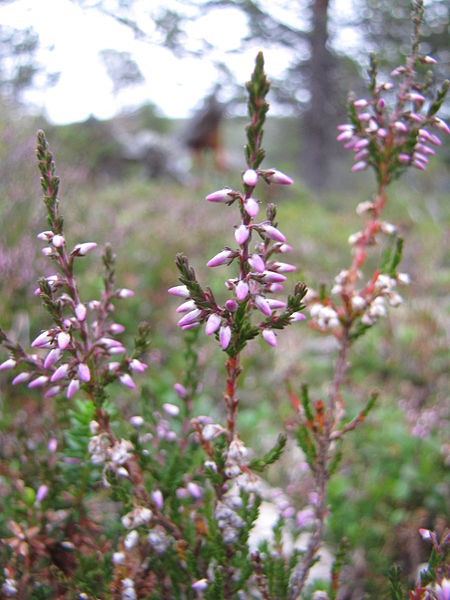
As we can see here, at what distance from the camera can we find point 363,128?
5.28 feet

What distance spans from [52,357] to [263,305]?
487 mm

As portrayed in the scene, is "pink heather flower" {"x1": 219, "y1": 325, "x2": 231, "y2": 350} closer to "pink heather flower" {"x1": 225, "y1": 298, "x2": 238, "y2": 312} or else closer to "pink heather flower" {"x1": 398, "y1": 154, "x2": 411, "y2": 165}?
"pink heather flower" {"x1": 225, "y1": 298, "x2": 238, "y2": 312}

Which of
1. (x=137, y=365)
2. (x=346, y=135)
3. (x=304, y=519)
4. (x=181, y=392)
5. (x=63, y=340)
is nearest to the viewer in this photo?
(x=63, y=340)

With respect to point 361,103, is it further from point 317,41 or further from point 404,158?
point 317,41

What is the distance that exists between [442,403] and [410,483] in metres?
0.82

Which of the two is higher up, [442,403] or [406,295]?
[406,295]

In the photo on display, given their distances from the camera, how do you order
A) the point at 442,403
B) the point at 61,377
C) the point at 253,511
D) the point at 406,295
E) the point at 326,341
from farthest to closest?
the point at 406,295 < the point at 326,341 < the point at 442,403 < the point at 253,511 < the point at 61,377

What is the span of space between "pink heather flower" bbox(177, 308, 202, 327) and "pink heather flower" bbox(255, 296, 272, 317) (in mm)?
125

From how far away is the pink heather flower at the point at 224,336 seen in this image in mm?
1069

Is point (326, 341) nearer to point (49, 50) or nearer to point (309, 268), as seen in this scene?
point (309, 268)

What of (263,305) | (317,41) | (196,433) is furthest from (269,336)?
(317,41)

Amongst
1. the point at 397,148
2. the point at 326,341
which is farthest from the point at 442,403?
the point at 397,148

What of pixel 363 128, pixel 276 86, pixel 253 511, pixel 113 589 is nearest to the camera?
pixel 253 511

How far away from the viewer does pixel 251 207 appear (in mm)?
1012
